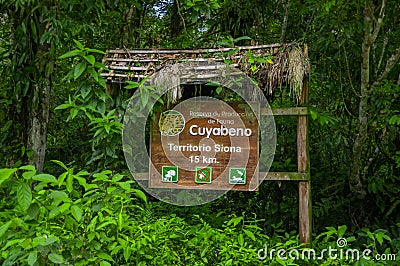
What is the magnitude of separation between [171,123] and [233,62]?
0.76 meters

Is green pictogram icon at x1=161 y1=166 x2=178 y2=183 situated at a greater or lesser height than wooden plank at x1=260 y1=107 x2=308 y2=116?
lesser

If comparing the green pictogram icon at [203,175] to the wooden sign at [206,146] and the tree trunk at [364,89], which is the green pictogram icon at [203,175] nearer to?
the wooden sign at [206,146]

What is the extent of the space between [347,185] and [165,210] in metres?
2.05

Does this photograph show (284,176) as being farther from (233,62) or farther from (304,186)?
(233,62)

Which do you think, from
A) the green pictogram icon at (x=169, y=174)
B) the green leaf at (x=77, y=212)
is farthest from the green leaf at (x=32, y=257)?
the green pictogram icon at (x=169, y=174)

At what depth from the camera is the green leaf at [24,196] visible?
2387 millimetres

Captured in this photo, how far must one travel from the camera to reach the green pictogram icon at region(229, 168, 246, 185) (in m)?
4.21

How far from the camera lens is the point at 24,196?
2395 mm

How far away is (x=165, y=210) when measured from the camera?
535 cm

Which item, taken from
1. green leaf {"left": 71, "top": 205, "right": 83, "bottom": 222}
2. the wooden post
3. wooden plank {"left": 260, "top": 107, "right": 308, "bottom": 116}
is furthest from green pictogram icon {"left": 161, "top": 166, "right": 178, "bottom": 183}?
green leaf {"left": 71, "top": 205, "right": 83, "bottom": 222}

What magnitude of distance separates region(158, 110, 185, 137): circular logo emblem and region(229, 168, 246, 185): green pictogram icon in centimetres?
59

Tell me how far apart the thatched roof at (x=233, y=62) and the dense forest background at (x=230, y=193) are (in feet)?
0.51

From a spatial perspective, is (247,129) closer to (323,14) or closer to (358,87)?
(323,14)

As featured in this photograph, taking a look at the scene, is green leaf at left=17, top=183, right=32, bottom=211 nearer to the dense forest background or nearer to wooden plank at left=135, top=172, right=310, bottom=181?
the dense forest background
